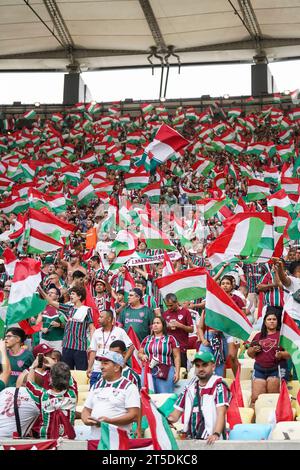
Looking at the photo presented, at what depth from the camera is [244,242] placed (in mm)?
10258

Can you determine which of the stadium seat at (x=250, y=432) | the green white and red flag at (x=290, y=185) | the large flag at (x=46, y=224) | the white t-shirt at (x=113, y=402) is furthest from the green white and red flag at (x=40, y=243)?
the stadium seat at (x=250, y=432)

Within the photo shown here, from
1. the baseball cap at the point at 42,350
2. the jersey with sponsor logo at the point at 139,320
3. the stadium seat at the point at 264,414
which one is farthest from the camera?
the jersey with sponsor logo at the point at 139,320

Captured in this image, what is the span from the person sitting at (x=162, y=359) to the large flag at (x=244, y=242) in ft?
7.40

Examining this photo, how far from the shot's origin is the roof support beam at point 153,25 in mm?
32644

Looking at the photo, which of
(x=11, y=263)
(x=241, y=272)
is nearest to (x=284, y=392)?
(x=241, y=272)

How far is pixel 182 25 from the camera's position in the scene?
34.6 meters

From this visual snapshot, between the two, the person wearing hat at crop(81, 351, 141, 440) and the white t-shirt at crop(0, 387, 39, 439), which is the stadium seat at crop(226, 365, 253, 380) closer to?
the person wearing hat at crop(81, 351, 141, 440)

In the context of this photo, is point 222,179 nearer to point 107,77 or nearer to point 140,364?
point 140,364

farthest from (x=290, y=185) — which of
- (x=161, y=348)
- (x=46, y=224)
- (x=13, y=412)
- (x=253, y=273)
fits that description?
(x=13, y=412)

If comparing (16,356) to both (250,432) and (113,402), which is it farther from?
(250,432)

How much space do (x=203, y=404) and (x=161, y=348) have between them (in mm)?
2226

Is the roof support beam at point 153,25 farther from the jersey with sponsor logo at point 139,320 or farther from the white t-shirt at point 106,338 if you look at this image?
the white t-shirt at point 106,338
